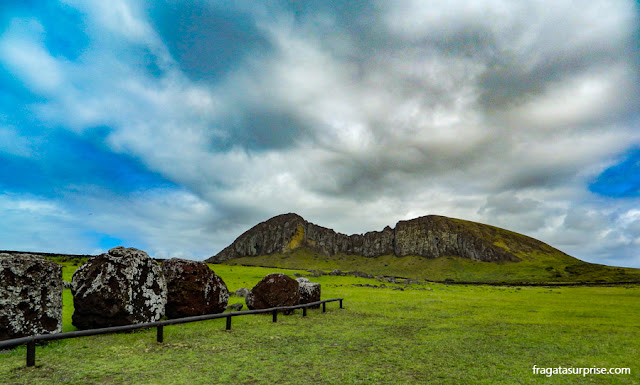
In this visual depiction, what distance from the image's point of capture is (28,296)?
12.6m

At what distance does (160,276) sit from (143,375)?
823 centimetres

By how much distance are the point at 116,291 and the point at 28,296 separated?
3.16 metres

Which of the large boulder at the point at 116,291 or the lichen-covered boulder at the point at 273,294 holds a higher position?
the large boulder at the point at 116,291

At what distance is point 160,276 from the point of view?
17.7m

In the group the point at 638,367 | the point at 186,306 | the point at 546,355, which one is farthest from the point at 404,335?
the point at 186,306

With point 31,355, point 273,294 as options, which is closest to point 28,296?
point 31,355

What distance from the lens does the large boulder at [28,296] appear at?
1203 cm

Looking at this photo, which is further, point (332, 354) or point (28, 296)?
point (332, 354)

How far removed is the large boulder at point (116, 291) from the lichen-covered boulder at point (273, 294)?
7.61 metres

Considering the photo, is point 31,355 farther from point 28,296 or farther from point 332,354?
point 332,354

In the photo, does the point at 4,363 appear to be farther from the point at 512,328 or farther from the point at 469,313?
the point at 469,313

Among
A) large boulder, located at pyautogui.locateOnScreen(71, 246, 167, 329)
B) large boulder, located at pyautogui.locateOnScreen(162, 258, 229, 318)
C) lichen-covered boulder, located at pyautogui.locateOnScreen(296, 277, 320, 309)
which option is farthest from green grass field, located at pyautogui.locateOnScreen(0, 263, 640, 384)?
lichen-covered boulder, located at pyautogui.locateOnScreen(296, 277, 320, 309)

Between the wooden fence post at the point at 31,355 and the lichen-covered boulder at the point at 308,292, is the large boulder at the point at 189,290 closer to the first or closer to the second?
the lichen-covered boulder at the point at 308,292

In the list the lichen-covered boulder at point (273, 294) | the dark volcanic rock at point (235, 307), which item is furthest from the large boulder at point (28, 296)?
the dark volcanic rock at point (235, 307)
